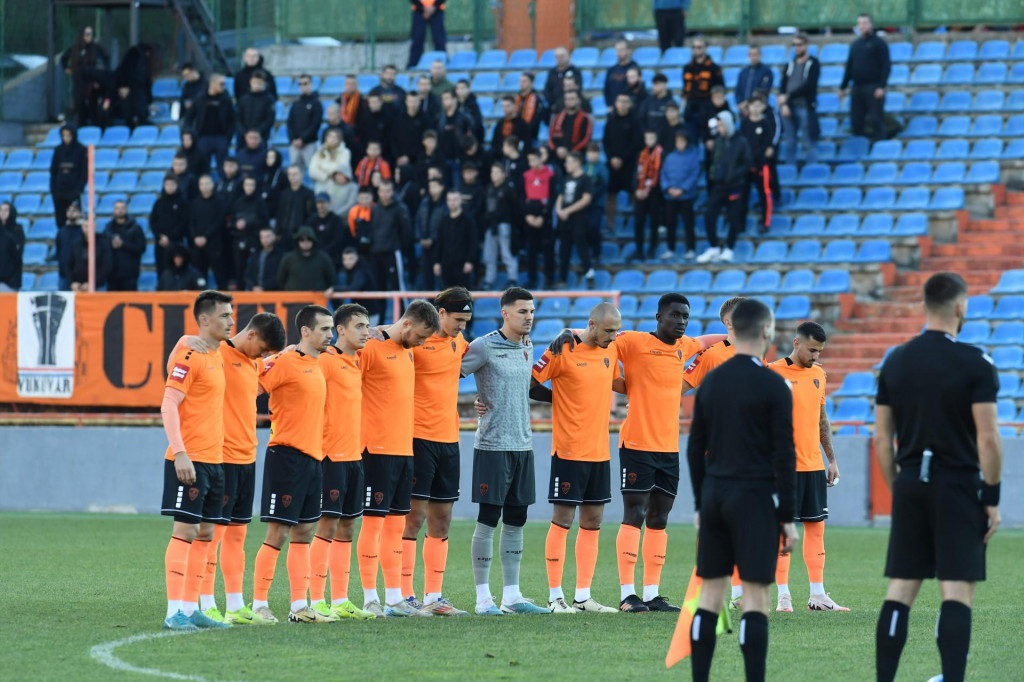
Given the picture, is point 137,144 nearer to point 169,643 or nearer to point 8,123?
point 8,123

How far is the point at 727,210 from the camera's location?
68.7 ft

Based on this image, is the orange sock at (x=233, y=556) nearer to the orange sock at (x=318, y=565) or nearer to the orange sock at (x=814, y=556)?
the orange sock at (x=318, y=565)

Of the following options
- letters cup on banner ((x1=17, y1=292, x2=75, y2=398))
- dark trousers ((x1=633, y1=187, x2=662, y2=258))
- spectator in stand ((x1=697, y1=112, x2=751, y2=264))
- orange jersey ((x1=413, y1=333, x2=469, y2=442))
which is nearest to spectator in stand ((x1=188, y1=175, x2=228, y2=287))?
letters cup on banner ((x1=17, y1=292, x2=75, y2=398))

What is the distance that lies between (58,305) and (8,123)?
346 inches

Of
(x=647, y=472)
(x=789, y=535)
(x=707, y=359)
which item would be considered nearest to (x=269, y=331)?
(x=647, y=472)

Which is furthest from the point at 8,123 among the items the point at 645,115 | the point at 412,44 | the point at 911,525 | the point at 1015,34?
the point at 911,525

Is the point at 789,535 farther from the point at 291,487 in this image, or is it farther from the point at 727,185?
the point at 727,185

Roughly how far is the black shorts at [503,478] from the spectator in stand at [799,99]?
12.1m

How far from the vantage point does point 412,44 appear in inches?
1005

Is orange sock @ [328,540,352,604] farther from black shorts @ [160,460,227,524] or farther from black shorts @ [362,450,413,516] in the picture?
black shorts @ [160,460,227,524]

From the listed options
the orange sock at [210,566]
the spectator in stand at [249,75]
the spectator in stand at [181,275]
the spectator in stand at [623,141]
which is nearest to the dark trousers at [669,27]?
the spectator in stand at [623,141]

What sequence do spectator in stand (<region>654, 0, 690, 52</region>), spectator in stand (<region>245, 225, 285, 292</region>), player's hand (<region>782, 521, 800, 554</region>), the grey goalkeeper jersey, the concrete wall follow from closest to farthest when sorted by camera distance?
1. player's hand (<region>782, 521, 800, 554</region>)
2. the grey goalkeeper jersey
3. the concrete wall
4. spectator in stand (<region>245, 225, 285, 292</region>)
5. spectator in stand (<region>654, 0, 690, 52</region>)

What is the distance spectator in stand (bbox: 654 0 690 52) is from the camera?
2452 cm

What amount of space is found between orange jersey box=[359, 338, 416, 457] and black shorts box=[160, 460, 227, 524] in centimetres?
127
